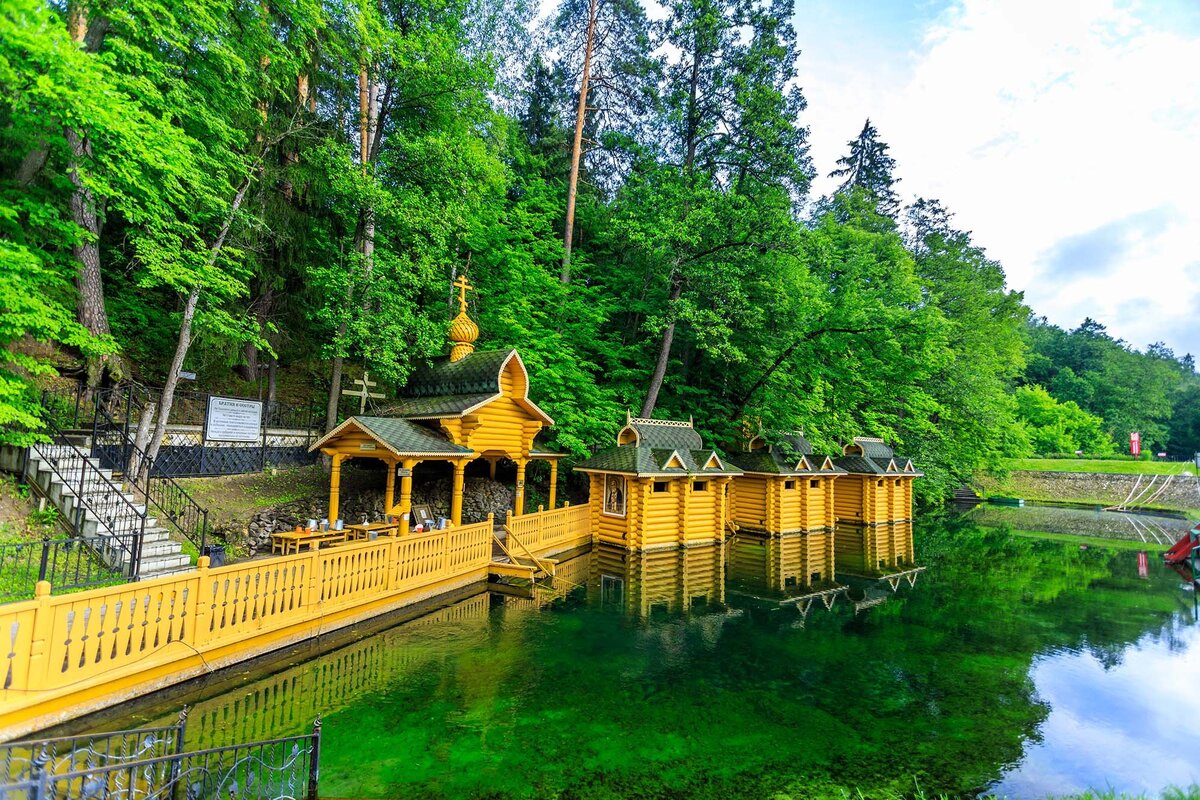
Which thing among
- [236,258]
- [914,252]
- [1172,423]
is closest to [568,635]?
[236,258]

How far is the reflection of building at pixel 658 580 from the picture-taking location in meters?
12.6

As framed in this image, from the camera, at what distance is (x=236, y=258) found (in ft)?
50.3

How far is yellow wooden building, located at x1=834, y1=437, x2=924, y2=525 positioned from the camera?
26.1 metres

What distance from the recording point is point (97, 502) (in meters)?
9.48

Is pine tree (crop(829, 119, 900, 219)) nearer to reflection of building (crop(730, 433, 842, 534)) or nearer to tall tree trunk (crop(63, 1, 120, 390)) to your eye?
reflection of building (crop(730, 433, 842, 534))

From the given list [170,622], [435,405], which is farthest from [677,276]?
[170,622]

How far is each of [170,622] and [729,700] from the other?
291 inches

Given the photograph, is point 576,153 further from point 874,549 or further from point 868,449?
point 874,549

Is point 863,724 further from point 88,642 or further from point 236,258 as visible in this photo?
point 236,258

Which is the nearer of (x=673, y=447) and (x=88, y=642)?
(x=88, y=642)

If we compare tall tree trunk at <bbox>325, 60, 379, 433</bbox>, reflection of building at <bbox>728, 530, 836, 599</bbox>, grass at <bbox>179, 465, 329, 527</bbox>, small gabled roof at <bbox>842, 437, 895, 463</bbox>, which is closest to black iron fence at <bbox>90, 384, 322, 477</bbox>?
grass at <bbox>179, 465, 329, 527</bbox>

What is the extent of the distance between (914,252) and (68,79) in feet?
144

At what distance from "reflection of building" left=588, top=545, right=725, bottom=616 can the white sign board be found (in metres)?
9.63

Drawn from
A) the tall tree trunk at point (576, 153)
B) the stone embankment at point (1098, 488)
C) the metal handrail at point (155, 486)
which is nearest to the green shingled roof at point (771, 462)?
the tall tree trunk at point (576, 153)
